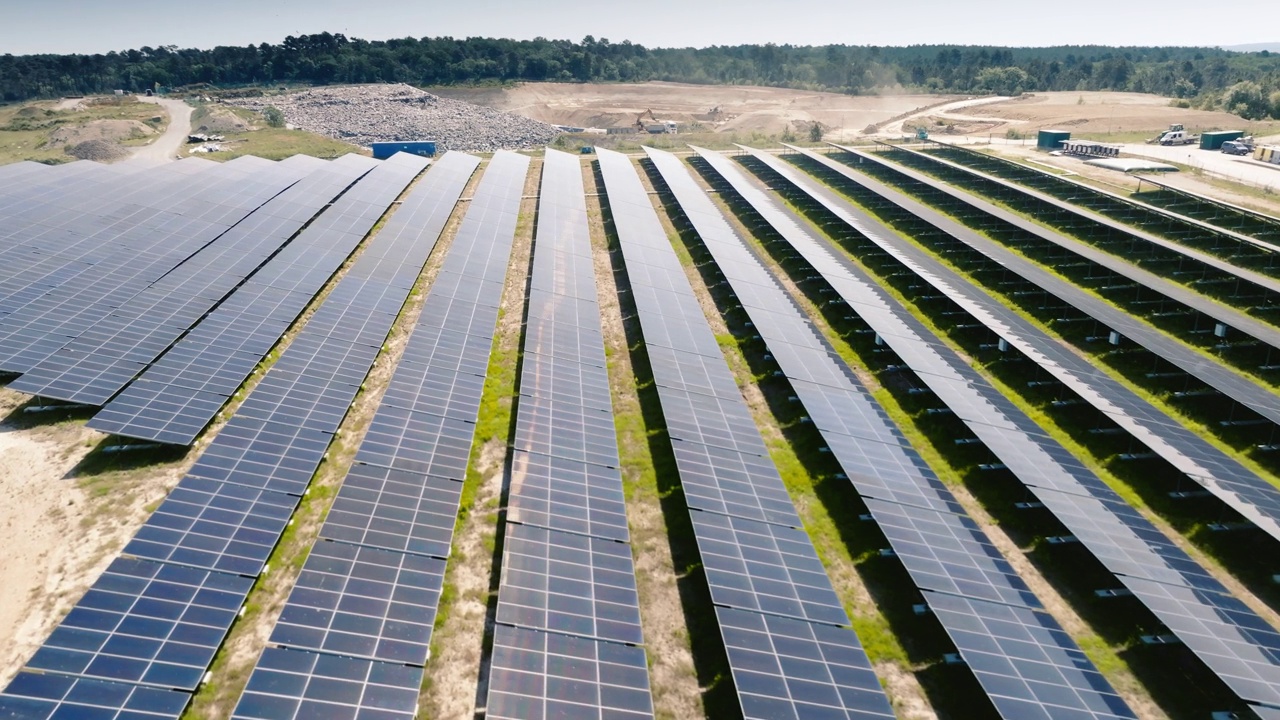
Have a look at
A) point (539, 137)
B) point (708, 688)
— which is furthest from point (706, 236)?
point (539, 137)

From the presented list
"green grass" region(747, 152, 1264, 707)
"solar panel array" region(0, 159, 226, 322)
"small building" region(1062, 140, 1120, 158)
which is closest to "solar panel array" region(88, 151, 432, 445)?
"solar panel array" region(0, 159, 226, 322)

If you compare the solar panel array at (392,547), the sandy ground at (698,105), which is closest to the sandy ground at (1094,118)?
the sandy ground at (698,105)

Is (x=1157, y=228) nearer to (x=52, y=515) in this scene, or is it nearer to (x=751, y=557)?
(x=751, y=557)

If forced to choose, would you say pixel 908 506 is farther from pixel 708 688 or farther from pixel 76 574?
pixel 76 574

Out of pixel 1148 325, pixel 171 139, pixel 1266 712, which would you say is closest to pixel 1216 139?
pixel 1148 325

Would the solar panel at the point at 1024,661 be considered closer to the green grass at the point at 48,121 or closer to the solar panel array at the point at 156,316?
the solar panel array at the point at 156,316

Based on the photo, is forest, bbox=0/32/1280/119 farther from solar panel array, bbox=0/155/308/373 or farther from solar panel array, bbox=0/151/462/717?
solar panel array, bbox=0/151/462/717
